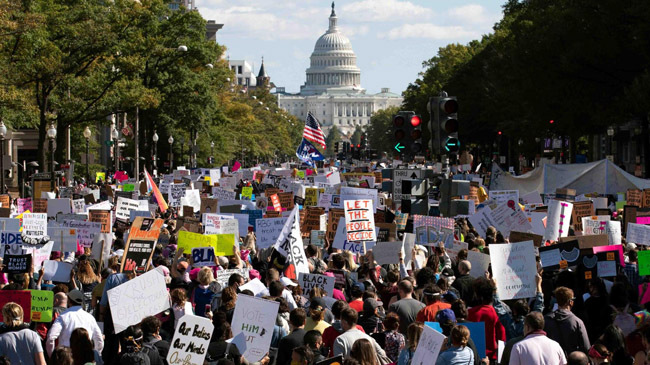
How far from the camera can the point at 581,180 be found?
35.8 m

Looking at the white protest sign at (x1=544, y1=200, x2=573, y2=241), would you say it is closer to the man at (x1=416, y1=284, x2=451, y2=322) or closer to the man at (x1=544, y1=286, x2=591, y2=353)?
the man at (x1=416, y1=284, x2=451, y2=322)

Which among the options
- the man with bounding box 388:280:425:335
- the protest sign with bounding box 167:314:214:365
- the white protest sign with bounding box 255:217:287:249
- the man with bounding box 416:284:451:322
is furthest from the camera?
the white protest sign with bounding box 255:217:287:249

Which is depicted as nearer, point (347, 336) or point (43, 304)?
point (347, 336)

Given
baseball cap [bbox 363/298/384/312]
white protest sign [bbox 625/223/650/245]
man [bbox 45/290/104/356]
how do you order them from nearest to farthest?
man [bbox 45/290/104/356] < baseball cap [bbox 363/298/384/312] < white protest sign [bbox 625/223/650/245]

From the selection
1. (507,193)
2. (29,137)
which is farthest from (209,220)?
(29,137)

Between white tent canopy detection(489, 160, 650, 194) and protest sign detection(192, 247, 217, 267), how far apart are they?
20.1 m

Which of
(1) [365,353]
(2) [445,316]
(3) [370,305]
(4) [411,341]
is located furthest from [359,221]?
(1) [365,353]

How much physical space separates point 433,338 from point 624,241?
9.38 metres

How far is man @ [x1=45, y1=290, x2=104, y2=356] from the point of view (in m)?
11.5

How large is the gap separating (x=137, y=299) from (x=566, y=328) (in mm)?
3860

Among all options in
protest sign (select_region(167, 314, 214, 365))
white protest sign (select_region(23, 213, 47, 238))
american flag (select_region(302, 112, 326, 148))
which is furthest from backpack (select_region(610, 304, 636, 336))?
american flag (select_region(302, 112, 326, 148))

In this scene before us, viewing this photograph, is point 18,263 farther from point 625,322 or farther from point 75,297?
point 625,322

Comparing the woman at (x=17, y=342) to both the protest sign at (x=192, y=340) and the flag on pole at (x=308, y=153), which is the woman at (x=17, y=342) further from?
the flag on pole at (x=308, y=153)

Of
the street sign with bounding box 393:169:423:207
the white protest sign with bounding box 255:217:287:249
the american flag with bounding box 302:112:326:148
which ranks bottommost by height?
the white protest sign with bounding box 255:217:287:249
